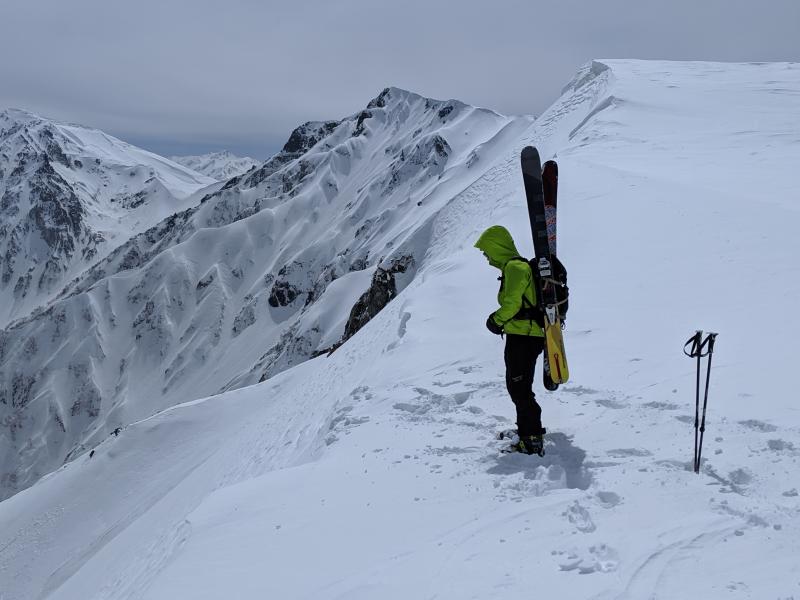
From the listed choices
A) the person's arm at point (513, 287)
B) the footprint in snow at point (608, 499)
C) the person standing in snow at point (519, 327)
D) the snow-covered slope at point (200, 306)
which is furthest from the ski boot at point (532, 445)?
the snow-covered slope at point (200, 306)

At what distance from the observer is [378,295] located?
1866 inches

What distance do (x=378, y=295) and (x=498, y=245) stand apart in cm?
4124

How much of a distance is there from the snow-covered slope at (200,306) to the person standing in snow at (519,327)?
109773 millimetres

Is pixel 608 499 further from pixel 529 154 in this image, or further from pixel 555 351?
pixel 529 154

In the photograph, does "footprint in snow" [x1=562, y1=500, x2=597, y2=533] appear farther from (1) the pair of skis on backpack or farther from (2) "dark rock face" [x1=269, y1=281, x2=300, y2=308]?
(2) "dark rock face" [x1=269, y1=281, x2=300, y2=308]

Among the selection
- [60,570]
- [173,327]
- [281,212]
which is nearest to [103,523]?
[60,570]

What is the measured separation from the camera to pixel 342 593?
13.6 ft

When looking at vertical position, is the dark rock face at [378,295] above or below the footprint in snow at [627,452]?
below

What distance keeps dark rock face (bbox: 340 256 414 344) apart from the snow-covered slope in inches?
2500

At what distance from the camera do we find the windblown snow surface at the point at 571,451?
13.6ft

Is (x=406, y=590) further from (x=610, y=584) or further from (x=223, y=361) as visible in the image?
(x=223, y=361)

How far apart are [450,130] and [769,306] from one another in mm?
156894

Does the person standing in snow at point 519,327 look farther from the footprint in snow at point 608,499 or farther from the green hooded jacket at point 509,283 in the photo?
the footprint in snow at point 608,499

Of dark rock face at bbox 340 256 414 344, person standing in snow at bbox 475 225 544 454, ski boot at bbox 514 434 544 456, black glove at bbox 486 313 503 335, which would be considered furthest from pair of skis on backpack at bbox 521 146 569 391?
dark rock face at bbox 340 256 414 344
